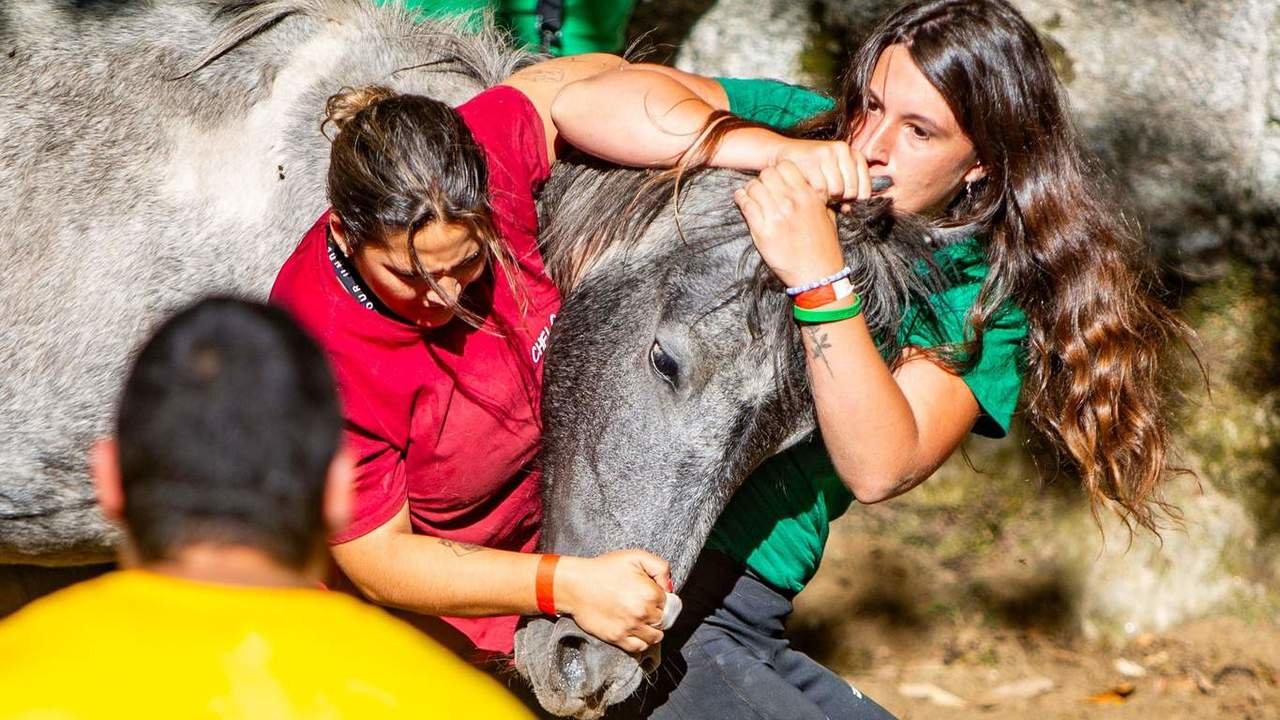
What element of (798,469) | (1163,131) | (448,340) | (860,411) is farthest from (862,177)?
(1163,131)

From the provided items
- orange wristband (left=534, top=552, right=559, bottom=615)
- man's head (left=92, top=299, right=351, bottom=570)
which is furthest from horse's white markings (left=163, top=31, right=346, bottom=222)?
man's head (left=92, top=299, right=351, bottom=570)

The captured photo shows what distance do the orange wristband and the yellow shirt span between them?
88 centimetres

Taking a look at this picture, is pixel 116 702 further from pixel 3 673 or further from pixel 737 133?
pixel 737 133

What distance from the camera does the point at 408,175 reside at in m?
1.97

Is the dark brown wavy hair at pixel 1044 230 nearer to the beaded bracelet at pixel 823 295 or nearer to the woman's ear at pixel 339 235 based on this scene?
the beaded bracelet at pixel 823 295

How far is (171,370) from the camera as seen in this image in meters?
1.18

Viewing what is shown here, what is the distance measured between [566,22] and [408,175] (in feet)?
6.25

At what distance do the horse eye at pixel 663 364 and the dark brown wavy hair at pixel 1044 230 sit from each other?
58cm

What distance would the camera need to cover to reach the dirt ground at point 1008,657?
4414mm

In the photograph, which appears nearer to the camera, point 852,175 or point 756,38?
point 852,175

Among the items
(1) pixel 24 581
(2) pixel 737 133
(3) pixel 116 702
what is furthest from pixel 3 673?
(1) pixel 24 581

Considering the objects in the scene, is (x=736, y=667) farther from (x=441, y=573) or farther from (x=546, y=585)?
(x=441, y=573)

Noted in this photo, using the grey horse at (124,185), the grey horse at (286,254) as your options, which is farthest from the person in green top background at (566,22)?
the grey horse at (124,185)

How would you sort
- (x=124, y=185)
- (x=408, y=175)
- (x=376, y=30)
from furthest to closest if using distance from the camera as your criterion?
(x=376, y=30), (x=124, y=185), (x=408, y=175)
